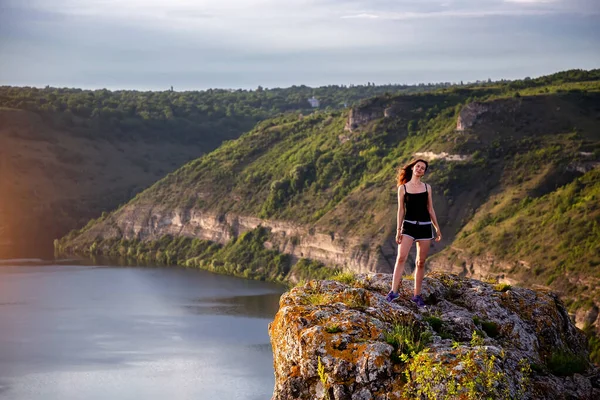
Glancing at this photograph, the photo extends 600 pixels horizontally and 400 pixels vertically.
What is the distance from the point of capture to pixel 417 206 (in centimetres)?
1209

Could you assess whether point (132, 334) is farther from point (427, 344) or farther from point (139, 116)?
point (139, 116)

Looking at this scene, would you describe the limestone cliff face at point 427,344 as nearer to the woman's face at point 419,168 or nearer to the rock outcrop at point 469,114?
the woman's face at point 419,168

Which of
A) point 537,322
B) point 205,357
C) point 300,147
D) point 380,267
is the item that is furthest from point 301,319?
point 300,147

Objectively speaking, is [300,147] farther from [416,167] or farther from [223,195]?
[416,167]

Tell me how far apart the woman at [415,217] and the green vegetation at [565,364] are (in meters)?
1.63

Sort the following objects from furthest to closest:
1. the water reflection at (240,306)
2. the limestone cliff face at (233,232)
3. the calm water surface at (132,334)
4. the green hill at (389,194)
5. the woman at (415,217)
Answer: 1. the limestone cliff face at (233,232)
2. the water reflection at (240,306)
3. the green hill at (389,194)
4. the calm water surface at (132,334)
5. the woman at (415,217)

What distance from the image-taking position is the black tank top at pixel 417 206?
12.1 metres

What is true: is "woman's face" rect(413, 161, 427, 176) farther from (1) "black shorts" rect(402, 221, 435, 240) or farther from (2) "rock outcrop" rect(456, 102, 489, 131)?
(2) "rock outcrop" rect(456, 102, 489, 131)

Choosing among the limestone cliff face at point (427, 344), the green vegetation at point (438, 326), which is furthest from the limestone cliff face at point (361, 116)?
the green vegetation at point (438, 326)

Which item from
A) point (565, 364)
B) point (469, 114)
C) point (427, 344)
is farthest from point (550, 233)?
point (427, 344)

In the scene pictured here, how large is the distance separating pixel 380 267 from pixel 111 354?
923 inches

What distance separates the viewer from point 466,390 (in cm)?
956

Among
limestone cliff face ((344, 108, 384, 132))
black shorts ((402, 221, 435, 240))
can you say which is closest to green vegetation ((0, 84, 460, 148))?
limestone cliff face ((344, 108, 384, 132))

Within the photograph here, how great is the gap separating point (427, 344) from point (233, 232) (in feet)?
310
